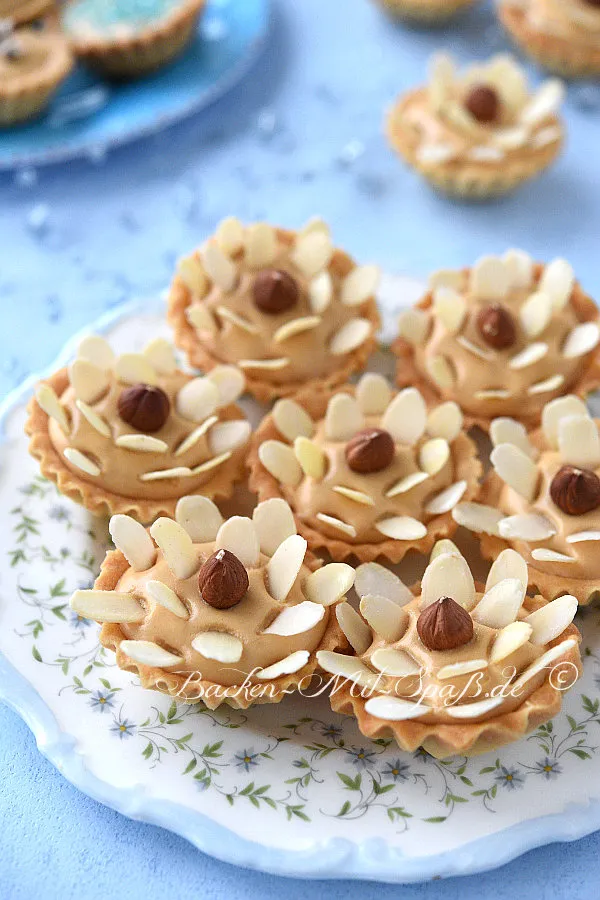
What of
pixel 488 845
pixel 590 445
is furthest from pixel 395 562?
pixel 488 845

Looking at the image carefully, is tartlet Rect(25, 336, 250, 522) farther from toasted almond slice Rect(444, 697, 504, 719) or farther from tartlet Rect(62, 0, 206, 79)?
tartlet Rect(62, 0, 206, 79)

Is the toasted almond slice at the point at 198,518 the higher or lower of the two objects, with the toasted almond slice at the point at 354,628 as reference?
higher

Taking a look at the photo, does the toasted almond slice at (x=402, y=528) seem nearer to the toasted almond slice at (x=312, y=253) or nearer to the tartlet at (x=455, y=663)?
the tartlet at (x=455, y=663)

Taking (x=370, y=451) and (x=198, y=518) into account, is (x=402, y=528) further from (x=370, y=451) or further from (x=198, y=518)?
(x=198, y=518)

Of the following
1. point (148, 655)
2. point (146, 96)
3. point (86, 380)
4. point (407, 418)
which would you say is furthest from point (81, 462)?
point (146, 96)

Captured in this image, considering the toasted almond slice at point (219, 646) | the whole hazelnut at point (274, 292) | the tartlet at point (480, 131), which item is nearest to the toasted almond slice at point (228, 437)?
the whole hazelnut at point (274, 292)

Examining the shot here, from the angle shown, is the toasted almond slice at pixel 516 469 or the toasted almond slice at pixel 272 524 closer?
the toasted almond slice at pixel 272 524
